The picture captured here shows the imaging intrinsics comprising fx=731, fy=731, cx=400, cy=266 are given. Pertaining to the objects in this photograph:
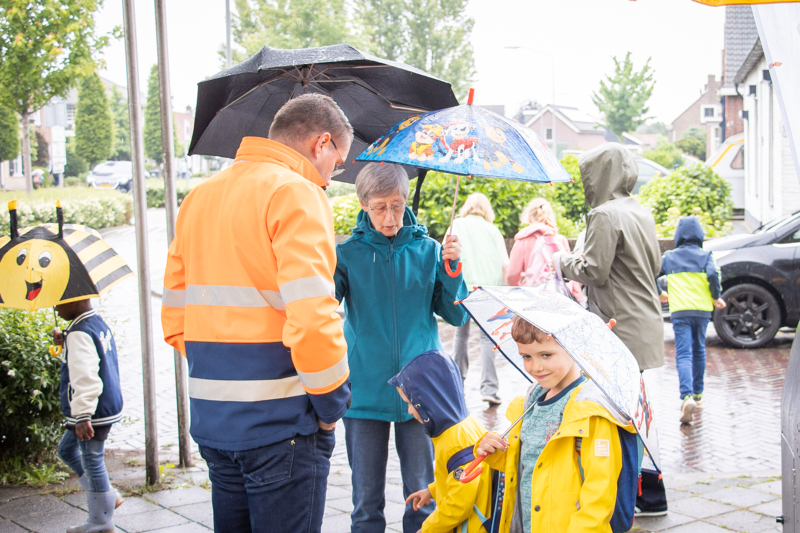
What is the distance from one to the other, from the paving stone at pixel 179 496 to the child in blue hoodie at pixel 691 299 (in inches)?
161

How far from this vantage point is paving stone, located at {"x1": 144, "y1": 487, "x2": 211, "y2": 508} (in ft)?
14.3

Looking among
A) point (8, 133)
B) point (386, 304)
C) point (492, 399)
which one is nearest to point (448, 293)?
point (386, 304)

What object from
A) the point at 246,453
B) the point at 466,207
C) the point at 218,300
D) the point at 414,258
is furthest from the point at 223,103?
the point at 466,207

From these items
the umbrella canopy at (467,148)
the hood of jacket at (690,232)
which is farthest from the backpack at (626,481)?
the hood of jacket at (690,232)

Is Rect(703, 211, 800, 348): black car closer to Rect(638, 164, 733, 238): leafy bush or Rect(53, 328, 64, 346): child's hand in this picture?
Rect(638, 164, 733, 238): leafy bush

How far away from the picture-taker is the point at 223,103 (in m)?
3.52

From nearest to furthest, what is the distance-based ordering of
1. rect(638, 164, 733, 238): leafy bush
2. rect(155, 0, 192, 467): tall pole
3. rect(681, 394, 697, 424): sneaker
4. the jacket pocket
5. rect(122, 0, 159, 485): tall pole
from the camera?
the jacket pocket → rect(122, 0, 159, 485): tall pole → rect(155, 0, 192, 467): tall pole → rect(681, 394, 697, 424): sneaker → rect(638, 164, 733, 238): leafy bush

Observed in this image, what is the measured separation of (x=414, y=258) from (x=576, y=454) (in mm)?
1129

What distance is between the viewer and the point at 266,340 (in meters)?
2.27

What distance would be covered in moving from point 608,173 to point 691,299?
110 inches

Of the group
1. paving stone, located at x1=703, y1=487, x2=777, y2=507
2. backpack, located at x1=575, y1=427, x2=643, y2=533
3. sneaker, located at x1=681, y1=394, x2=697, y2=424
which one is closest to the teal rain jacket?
backpack, located at x1=575, y1=427, x2=643, y2=533

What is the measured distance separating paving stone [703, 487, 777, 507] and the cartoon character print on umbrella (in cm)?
274

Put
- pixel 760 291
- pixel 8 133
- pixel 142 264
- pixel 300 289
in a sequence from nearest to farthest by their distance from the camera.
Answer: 1. pixel 300 289
2. pixel 142 264
3. pixel 760 291
4. pixel 8 133

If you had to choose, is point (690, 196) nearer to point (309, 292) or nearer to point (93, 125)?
point (309, 292)
